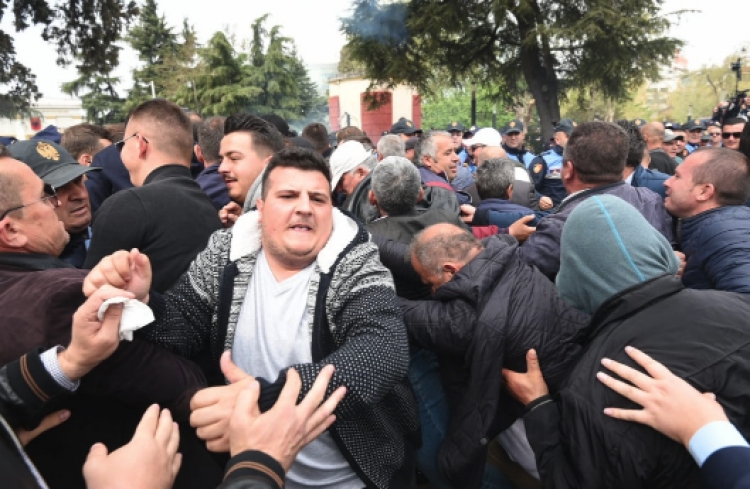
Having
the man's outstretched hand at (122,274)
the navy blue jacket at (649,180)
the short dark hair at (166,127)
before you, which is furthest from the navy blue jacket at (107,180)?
the navy blue jacket at (649,180)

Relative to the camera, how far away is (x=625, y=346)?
153 cm

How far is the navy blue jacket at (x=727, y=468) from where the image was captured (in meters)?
1.22

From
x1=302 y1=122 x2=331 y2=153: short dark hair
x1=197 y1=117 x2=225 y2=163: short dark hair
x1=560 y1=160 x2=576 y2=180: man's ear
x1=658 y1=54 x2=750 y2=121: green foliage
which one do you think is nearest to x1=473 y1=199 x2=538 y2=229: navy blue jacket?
x1=560 y1=160 x2=576 y2=180: man's ear

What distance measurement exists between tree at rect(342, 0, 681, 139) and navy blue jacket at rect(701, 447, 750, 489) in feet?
65.5

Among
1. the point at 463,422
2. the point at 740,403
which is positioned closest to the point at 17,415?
the point at 463,422

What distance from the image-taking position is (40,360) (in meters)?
1.32

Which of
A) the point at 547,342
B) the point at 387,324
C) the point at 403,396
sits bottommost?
the point at 403,396

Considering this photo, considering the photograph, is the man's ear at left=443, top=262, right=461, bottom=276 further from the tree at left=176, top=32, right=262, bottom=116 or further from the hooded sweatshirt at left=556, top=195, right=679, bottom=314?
the tree at left=176, top=32, right=262, bottom=116

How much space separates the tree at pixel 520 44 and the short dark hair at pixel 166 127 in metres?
18.9

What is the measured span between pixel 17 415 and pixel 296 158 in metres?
1.24

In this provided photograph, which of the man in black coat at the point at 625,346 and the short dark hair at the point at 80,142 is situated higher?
the short dark hair at the point at 80,142

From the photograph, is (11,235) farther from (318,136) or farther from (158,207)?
(318,136)

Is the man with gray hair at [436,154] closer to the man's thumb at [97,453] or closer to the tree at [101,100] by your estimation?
the man's thumb at [97,453]

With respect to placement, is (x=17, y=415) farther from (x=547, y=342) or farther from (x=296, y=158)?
(x=547, y=342)
